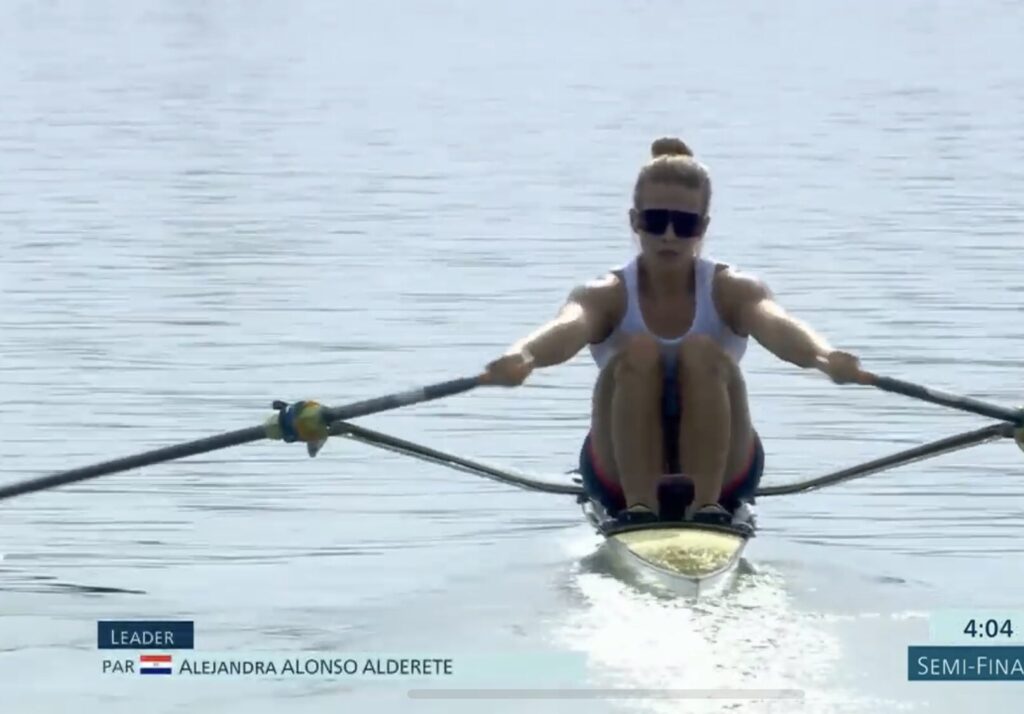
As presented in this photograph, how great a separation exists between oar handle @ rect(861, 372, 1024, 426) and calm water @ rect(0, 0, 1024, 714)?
40.7 inches

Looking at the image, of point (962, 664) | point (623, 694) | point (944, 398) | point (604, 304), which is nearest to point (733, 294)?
point (604, 304)

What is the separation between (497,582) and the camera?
1446cm

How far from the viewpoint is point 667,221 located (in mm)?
14172

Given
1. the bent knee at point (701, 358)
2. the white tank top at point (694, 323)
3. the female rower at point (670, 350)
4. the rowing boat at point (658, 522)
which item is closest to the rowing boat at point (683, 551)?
the rowing boat at point (658, 522)

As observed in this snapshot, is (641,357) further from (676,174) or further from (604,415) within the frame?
(676,174)

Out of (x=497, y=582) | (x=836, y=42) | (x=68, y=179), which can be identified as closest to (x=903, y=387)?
(x=497, y=582)

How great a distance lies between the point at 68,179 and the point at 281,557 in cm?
2249

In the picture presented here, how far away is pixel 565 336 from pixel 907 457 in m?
2.07

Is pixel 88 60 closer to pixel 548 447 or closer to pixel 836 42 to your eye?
pixel 836 42

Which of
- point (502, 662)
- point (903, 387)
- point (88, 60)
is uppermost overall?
point (88, 60)

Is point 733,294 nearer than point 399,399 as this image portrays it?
No

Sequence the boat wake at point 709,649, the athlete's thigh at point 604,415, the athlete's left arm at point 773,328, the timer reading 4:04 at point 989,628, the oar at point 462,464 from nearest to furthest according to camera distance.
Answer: the boat wake at point 709,649 → the timer reading 4:04 at point 989,628 → the athlete's left arm at point 773,328 → the athlete's thigh at point 604,415 → the oar at point 462,464

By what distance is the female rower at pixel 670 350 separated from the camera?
13.9 metres
